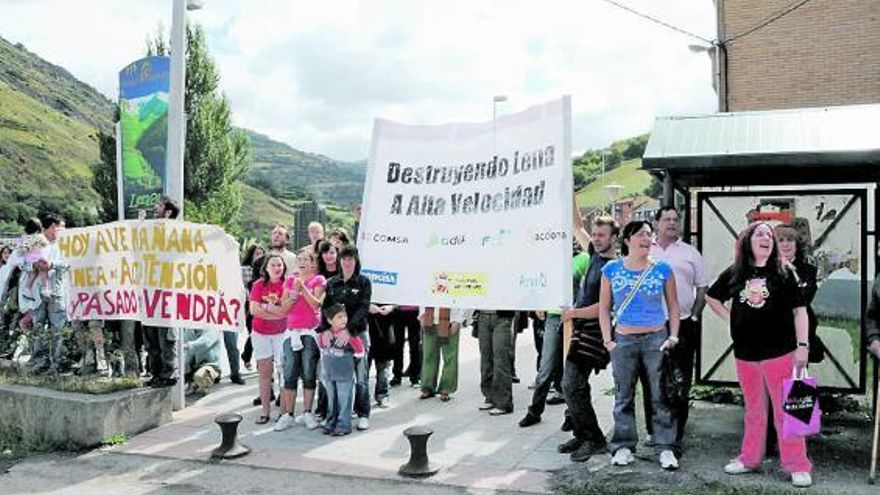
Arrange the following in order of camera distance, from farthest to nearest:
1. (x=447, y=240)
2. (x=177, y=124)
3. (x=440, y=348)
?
(x=440, y=348)
(x=177, y=124)
(x=447, y=240)

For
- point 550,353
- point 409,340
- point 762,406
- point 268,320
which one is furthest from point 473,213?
point 409,340

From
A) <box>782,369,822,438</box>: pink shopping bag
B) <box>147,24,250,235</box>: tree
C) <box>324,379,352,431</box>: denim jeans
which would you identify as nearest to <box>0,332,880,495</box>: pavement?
<box>324,379,352,431</box>: denim jeans

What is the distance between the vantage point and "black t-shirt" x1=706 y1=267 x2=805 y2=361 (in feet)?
19.0

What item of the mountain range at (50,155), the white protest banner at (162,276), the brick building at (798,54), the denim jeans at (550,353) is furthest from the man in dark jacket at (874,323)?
the mountain range at (50,155)

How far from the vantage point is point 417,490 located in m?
5.87

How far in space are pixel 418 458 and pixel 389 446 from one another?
89cm

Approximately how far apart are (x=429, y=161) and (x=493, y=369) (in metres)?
2.53

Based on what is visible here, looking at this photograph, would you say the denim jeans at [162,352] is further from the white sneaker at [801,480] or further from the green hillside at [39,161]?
the green hillside at [39,161]

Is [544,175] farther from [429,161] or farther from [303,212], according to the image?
[303,212]

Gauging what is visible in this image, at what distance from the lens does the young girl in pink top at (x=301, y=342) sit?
762 cm

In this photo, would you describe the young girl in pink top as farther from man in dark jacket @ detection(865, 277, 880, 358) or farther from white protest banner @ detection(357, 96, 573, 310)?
man in dark jacket @ detection(865, 277, 880, 358)

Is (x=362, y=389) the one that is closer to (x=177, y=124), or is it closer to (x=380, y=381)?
(x=380, y=381)

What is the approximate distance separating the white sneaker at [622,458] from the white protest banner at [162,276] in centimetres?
380

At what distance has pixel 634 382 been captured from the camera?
20.3ft
